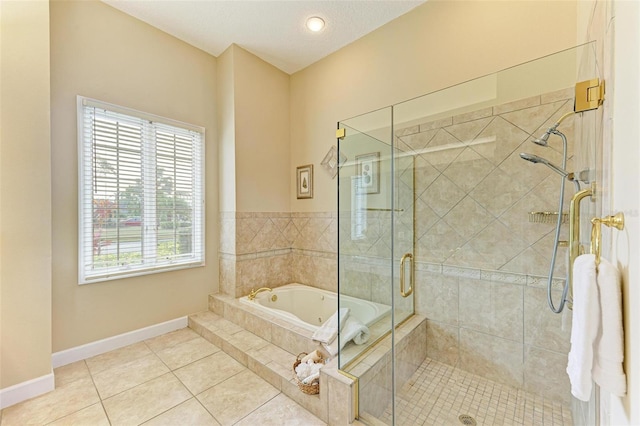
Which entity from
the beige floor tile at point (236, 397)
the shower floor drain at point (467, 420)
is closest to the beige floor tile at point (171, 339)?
the beige floor tile at point (236, 397)

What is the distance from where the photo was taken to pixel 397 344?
6.13 ft

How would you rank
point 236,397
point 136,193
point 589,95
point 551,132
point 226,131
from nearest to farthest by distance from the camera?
point 589,95 < point 551,132 < point 236,397 < point 136,193 < point 226,131

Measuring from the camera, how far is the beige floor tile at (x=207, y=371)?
189cm

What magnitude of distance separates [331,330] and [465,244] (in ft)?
4.13

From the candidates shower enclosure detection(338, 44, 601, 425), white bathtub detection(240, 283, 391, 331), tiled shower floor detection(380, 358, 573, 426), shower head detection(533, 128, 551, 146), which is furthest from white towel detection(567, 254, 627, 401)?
white bathtub detection(240, 283, 391, 331)

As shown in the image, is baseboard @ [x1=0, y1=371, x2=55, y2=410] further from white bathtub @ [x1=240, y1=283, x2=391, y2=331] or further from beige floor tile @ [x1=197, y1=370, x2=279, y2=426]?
white bathtub @ [x1=240, y1=283, x2=391, y2=331]

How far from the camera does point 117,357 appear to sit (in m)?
2.22

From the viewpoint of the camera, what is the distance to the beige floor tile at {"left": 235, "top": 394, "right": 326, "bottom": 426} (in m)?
1.55

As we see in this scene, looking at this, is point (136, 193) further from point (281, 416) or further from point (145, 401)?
point (281, 416)

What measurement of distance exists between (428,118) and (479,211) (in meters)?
0.89

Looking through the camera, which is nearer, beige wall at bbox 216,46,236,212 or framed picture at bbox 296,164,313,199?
beige wall at bbox 216,46,236,212

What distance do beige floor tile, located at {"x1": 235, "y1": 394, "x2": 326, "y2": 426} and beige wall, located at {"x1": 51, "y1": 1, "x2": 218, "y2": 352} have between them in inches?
62.8

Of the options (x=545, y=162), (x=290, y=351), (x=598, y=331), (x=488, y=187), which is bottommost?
(x=290, y=351)

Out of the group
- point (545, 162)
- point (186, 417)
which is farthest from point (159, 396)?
point (545, 162)
